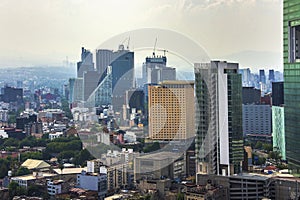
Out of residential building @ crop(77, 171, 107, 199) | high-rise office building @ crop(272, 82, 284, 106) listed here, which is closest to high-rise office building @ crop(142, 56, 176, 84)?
residential building @ crop(77, 171, 107, 199)

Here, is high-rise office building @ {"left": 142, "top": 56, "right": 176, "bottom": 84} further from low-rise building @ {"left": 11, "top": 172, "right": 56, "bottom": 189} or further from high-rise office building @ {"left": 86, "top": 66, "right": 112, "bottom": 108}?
low-rise building @ {"left": 11, "top": 172, "right": 56, "bottom": 189}

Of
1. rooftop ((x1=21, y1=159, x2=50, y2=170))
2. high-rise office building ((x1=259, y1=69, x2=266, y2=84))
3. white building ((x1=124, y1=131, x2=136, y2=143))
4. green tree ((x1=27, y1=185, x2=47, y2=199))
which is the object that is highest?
high-rise office building ((x1=259, y1=69, x2=266, y2=84))

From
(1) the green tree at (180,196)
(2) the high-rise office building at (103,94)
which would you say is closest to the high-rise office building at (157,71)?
(2) the high-rise office building at (103,94)

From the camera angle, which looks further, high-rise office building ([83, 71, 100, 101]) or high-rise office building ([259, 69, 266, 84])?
high-rise office building ([259, 69, 266, 84])

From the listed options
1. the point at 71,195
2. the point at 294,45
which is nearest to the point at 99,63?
the point at 71,195

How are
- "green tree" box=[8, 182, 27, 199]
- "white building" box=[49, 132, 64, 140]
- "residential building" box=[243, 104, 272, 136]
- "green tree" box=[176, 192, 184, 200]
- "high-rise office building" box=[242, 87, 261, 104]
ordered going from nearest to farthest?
"green tree" box=[176, 192, 184, 200] < "green tree" box=[8, 182, 27, 199] < "white building" box=[49, 132, 64, 140] < "residential building" box=[243, 104, 272, 136] < "high-rise office building" box=[242, 87, 261, 104]

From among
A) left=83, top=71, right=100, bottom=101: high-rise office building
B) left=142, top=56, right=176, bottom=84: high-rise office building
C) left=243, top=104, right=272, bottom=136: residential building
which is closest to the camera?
left=142, top=56, right=176, bottom=84: high-rise office building

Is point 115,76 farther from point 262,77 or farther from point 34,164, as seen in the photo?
point 262,77

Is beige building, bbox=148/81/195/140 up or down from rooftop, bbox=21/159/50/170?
up
